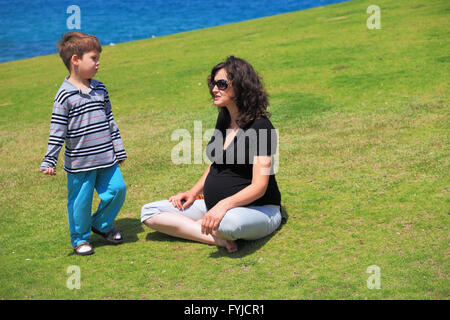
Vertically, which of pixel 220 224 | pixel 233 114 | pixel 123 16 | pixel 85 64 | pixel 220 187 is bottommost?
pixel 220 224

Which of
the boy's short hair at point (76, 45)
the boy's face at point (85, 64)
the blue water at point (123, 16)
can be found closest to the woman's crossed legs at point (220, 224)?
the boy's face at point (85, 64)

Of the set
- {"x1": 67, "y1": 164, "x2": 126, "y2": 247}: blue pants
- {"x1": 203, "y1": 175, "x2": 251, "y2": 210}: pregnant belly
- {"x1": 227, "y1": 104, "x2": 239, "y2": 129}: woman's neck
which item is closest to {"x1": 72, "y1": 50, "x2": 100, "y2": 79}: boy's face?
{"x1": 67, "y1": 164, "x2": 126, "y2": 247}: blue pants

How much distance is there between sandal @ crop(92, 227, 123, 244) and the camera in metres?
4.62

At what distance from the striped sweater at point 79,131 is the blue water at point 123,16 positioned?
1151 inches

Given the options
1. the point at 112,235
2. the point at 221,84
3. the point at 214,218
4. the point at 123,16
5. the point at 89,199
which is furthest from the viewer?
the point at 123,16

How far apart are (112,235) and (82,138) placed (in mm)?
905

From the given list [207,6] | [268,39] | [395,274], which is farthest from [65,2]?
[395,274]

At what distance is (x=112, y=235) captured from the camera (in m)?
4.65

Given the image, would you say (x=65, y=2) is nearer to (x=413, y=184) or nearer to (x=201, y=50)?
(x=201, y=50)

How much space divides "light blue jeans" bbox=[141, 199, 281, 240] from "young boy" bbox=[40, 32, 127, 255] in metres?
0.36

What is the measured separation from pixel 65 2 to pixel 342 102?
38.3 meters

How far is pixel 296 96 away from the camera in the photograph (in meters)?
9.11

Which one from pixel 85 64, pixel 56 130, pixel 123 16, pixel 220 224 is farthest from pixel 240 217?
pixel 123 16

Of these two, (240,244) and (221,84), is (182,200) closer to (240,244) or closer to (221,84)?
(240,244)
